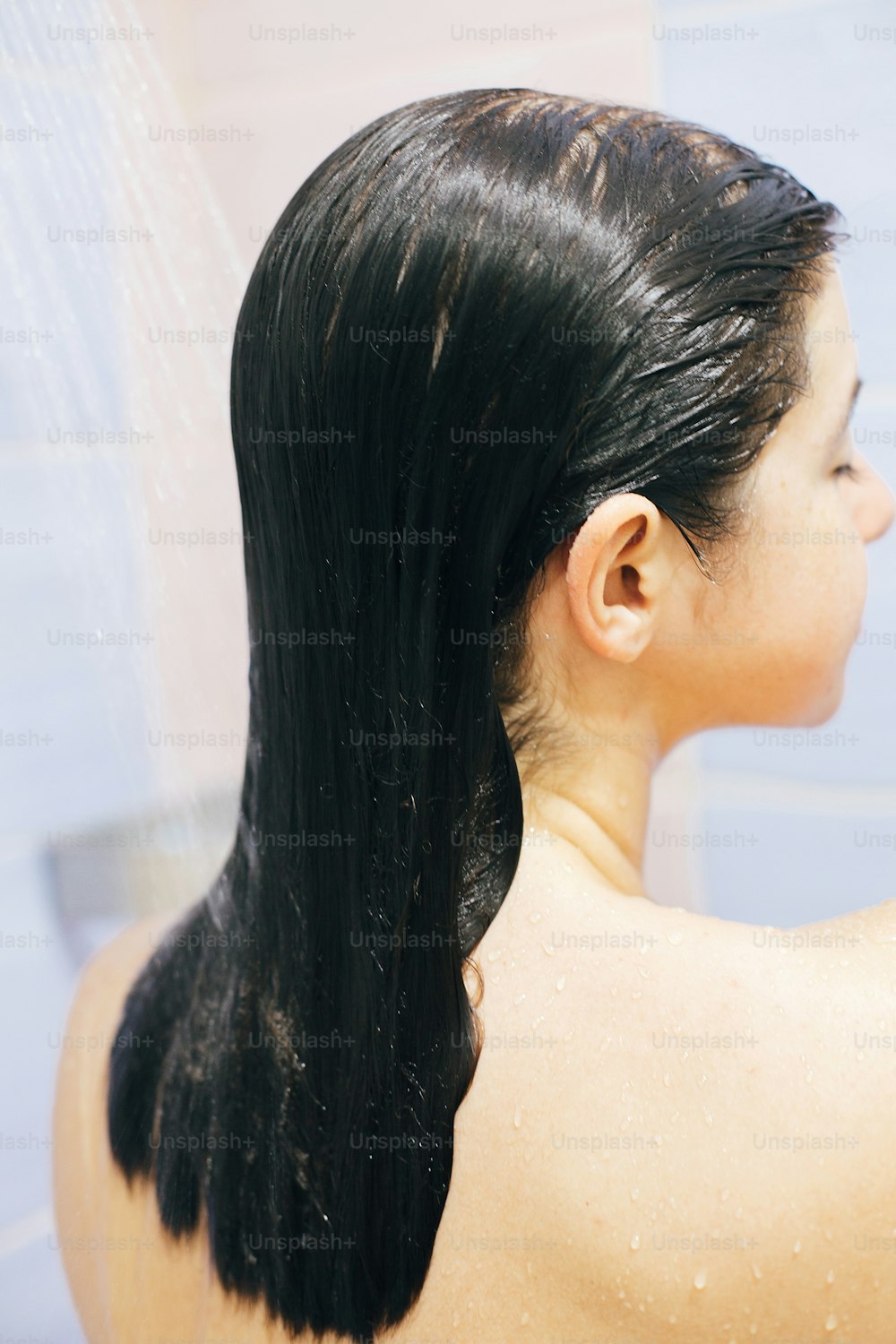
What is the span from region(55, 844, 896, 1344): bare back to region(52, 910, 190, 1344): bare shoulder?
32cm

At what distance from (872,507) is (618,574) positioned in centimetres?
20

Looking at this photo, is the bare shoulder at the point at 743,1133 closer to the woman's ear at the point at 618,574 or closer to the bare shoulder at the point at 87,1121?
the woman's ear at the point at 618,574

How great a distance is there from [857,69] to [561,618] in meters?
0.75

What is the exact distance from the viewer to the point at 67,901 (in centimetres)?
120

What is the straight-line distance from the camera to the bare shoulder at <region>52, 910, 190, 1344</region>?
0.83m

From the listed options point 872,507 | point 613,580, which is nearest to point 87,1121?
point 613,580

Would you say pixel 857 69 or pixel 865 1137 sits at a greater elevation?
pixel 857 69

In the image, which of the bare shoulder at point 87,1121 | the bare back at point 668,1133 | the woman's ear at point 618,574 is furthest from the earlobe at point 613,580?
the bare shoulder at point 87,1121

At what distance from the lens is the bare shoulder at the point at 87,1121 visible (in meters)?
0.83

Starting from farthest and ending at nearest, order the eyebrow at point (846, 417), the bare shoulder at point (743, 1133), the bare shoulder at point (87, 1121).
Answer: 1. the bare shoulder at point (87, 1121)
2. the eyebrow at point (846, 417)
3. the bare shoulder at point (743, 1133)

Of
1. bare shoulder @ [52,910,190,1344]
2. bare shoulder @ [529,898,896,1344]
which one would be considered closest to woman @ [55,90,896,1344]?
bare shoulder @ [529,898,896,1344]

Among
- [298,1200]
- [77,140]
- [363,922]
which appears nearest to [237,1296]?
[298,1200]

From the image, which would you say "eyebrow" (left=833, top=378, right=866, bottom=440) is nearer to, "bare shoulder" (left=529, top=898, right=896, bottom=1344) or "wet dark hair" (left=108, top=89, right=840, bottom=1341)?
"wet dark hair" (left=108, top=89, right=840, bottom=1341)

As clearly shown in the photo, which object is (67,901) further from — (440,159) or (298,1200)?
(440,159)
